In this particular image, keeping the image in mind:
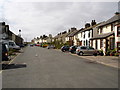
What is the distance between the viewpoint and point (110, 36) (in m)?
27.7

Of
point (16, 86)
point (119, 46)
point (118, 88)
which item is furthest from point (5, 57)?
point (119, 46)

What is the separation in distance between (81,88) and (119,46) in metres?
20.3

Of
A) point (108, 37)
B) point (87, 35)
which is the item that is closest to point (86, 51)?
point (108, 37)

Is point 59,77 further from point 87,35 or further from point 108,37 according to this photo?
point 87,35

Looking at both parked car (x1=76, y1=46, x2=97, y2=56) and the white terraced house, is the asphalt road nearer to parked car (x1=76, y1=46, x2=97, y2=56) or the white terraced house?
parked car (x1=76, y1=46, x2=97, y2=56)

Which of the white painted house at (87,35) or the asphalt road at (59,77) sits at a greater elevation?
the white painted house at (87,35)

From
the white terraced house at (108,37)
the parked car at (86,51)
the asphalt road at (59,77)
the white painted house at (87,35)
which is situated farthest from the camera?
the white painted house at (87,35)

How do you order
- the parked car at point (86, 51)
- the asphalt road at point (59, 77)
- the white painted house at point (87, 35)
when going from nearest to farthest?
the asphalt road at point (59, 77), the parked car at point (86, 51), the white painted house at point (87, 35)

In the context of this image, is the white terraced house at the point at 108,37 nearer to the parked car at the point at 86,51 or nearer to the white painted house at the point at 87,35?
the parked car at the point at 86,51

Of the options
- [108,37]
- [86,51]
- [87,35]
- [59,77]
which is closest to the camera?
[59,77]

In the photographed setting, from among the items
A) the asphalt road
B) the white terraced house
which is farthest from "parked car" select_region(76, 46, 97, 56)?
the asphalt road

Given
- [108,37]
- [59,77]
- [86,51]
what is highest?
[108,37]

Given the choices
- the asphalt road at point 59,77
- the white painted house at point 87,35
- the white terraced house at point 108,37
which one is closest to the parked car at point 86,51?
the white terraced house at point 108,37

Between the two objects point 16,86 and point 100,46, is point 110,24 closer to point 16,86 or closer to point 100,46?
point 100,46
